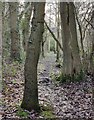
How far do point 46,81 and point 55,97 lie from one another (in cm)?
295

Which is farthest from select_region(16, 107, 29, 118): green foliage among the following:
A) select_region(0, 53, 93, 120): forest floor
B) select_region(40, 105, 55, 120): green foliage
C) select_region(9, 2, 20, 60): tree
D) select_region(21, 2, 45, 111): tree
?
select_region(9, 2, 20, 60): tree

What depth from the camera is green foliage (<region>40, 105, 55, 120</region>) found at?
727 cm

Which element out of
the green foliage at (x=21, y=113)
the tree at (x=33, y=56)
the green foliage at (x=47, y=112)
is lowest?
the green foliage at (x=47, y=112)

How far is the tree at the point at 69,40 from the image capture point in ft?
41.4

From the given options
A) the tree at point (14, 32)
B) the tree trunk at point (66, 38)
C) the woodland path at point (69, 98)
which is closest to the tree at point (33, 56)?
the woodland path at point (69, 98)

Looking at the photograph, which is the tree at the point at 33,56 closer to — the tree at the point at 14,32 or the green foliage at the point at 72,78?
the green foliage at the point at 72,78

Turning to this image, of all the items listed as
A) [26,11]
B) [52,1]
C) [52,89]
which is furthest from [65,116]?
[26,11]

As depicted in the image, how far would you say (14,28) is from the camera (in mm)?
17500

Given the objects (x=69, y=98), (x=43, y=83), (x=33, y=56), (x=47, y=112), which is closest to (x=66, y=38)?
(x=43, y=83)

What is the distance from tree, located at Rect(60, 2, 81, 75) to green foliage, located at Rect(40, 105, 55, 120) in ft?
15.3

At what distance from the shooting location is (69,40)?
12797mm

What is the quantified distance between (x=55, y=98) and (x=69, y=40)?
12.7 ft

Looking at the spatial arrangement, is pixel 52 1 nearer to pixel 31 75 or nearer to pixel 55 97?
pixel 55 97

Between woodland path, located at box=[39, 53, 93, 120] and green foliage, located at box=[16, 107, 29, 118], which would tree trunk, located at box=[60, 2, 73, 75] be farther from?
green foliage, located at box=[16, 107, 29, 118]
